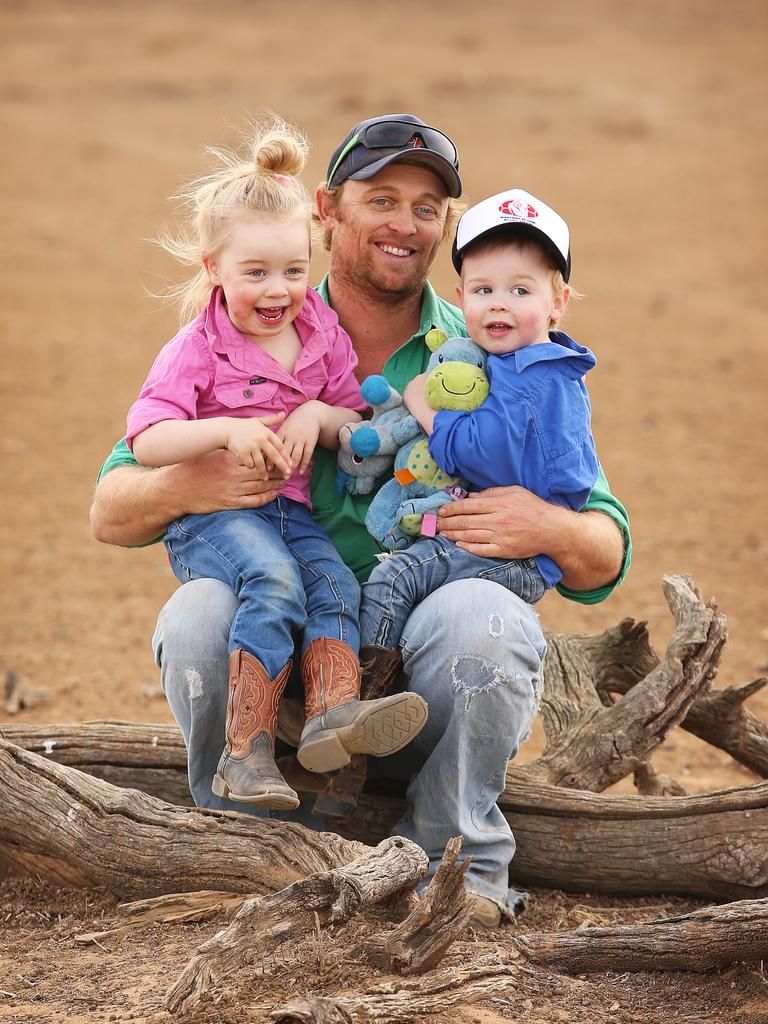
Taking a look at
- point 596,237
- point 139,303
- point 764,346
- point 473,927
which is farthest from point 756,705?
point 596,237

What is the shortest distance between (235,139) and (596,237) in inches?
208

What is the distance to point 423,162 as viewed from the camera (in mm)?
3631

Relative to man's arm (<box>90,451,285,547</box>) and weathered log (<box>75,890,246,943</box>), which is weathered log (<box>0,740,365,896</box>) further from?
man's arm (<box>90,451,285,547</box>)

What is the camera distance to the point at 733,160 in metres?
16.5

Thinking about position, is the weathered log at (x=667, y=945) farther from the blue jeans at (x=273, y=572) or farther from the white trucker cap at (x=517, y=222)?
the white trucker cap at (x=517, y=222)

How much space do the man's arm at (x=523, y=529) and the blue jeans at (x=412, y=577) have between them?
0.14 ft

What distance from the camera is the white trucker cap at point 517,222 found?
3219mm

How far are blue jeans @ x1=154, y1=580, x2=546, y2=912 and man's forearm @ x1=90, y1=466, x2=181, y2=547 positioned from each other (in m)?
0.25

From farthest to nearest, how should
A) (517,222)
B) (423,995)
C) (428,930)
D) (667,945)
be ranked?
(517,222)
(667,945)
(428,930)
(423,995)

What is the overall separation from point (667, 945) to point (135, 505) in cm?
168

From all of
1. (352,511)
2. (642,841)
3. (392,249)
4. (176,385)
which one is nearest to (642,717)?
(642,841)

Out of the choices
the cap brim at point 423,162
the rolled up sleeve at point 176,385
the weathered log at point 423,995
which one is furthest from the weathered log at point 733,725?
Result: the rolled up sleeve at point 176,385

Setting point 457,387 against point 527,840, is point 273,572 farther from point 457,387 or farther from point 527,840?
point 527,840

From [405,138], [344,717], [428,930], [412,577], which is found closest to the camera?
[428,930]
